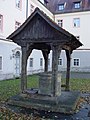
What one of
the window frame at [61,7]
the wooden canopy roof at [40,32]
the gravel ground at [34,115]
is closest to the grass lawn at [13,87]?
the gravel ground at [34,115]

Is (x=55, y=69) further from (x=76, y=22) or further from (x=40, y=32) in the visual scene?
(x=76, y=22)

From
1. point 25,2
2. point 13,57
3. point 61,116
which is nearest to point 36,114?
point 61,116

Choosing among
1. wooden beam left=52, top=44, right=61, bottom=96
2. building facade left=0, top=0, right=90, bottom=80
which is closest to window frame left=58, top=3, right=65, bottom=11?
building facade left=0, top=0, right=90, bottom=80

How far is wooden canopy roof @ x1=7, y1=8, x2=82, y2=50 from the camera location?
7.84 meters

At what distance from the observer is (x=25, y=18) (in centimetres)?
2273

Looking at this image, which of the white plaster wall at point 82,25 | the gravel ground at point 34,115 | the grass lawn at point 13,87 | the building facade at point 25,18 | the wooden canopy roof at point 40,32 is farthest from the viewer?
the white plaster wall at point 82,25

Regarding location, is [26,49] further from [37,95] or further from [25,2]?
[25,2]

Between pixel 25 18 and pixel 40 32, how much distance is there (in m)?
15.1

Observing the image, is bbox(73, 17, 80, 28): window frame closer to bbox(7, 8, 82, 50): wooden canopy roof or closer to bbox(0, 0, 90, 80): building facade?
bbox(0, 0, 90, 80): building facade

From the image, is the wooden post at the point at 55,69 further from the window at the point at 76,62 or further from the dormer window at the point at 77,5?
the dormer window at the point at 77,5

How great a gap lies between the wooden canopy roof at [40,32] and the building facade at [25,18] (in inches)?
392

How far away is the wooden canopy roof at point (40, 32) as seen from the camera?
25.7 ft

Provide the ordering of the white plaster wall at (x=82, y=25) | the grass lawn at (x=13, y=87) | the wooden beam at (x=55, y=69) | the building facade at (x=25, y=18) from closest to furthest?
the wooden beam at (x=55, y=69) < the grass lawn at (x=13, y=87) < the building facade at (x=25, y=18) < the white plaster wall at (x=82, y=25)

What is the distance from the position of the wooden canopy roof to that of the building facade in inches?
392
